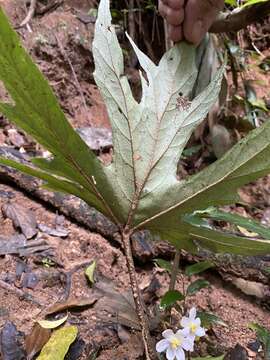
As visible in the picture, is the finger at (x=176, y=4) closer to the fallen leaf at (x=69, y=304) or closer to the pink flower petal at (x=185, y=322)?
the pink flower petal at (x=185, y=322)

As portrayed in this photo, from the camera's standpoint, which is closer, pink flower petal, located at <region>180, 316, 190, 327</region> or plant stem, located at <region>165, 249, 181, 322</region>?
pink flower petal, located at <region>180, 316, 190, 327</region>

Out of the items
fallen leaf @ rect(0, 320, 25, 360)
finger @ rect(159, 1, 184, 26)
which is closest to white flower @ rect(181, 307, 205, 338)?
fallen leaf @ rect(0, 320, 25, 360)

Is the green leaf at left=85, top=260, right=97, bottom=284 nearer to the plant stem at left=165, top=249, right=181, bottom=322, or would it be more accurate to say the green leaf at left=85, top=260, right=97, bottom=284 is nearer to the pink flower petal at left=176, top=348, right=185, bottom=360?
the plant stem at left=165, top=249, right=181, bottom=322

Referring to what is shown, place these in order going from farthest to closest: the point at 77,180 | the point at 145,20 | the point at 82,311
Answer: the point at 145,20, the point at 82,311, the point at 77,180

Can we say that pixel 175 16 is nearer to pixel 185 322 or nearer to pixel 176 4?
pixel 176 4

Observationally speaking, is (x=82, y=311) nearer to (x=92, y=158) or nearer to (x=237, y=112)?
(x=92, y=158)

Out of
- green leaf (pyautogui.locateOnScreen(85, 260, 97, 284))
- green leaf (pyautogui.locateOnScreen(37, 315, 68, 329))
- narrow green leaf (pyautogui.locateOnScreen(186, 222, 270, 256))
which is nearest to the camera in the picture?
narrow green leaf (pyautogui.locateOnScreen(186, 222, 270, 256))

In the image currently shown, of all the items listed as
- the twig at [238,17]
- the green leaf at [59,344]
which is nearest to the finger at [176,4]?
the twig at [238,17]

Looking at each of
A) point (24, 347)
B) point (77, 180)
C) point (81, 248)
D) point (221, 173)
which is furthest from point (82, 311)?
point (221, 173)
